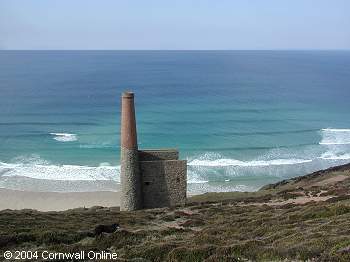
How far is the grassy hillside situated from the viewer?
10.7 meters

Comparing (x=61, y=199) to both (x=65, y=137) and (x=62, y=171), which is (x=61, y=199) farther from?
(x=65, y=137)

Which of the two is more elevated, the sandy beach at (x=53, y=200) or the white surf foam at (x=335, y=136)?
the white surf foam at (x=335, y=136)

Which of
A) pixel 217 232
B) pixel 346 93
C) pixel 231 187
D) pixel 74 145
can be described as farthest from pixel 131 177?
pixel 346 93

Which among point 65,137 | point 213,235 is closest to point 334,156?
point 65,137

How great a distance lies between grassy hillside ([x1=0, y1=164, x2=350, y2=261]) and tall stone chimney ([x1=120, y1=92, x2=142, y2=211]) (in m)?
2.57

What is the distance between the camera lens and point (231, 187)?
42594 millimetres

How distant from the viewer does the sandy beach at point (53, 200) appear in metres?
37.2

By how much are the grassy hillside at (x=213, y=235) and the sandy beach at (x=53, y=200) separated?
627 inches

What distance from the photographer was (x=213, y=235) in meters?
14.5

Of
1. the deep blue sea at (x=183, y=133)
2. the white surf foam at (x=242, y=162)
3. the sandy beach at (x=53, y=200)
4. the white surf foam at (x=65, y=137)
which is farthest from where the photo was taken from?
Result: the white surf foam at (x=65, y=137)

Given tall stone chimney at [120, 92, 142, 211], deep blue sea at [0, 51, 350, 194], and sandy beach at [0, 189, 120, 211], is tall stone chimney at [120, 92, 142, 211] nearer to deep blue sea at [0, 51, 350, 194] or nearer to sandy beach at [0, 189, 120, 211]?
sandy beach at [0, 189, 120, 211]

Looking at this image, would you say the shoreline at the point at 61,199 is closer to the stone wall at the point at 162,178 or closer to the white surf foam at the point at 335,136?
the stone wall at the point at 162,178

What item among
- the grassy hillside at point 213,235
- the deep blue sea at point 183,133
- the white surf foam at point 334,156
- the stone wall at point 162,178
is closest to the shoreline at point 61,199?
the deep blue sea at point 183,133

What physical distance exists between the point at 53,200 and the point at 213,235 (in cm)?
2715
